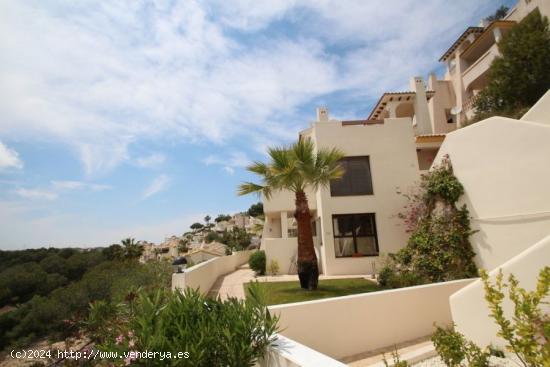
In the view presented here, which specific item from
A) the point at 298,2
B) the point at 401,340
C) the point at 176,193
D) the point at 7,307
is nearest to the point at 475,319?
the point at 401,340

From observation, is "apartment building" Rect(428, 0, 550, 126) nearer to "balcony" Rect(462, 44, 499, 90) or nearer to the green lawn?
"balcony" Rect(462, 44, 499, 90)

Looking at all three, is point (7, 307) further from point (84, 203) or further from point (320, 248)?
point (320, 248)

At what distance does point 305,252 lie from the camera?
36.2 ft

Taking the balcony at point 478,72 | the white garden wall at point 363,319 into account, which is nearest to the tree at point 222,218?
the balcony at point 478,72

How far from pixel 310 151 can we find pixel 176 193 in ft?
33.7

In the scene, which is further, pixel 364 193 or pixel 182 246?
pixel 182 246

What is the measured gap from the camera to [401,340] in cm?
703

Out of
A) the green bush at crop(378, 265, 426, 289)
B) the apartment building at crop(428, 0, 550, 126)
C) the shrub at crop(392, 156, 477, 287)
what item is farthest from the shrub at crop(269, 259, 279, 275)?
the apartment building at crop(428, 0, 550, 126)

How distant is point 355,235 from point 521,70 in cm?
1423

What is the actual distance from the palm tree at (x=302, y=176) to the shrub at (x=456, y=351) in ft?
19.2

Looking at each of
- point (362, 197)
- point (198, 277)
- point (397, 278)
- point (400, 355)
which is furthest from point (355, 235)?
point (400, 355)

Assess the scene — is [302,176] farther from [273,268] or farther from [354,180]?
[273,268]

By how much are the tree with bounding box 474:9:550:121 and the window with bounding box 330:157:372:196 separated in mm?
8673

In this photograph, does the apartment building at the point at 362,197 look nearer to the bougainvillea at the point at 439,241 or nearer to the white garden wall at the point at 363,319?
the bougainvillea at the point at 439,241
